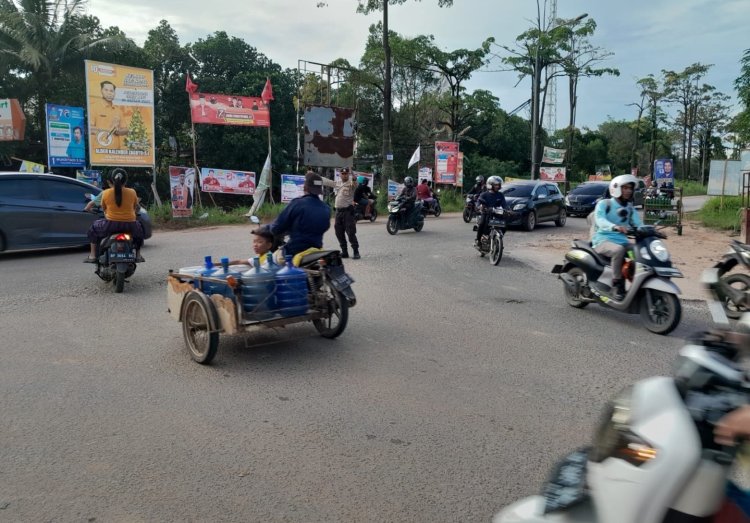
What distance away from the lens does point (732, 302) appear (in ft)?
25.5

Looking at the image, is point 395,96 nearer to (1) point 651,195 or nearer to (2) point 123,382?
(1) point 651,195

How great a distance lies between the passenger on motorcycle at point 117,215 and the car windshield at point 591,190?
20912mm

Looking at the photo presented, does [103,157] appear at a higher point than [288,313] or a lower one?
higher

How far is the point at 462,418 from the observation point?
166 inches

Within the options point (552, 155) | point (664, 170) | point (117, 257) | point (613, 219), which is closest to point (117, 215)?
point (117, 257)

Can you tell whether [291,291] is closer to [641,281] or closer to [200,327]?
[200,327]

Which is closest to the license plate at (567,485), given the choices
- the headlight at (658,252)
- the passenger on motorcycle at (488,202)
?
the headlight at (658,252)

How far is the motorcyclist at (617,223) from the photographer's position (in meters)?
7.22

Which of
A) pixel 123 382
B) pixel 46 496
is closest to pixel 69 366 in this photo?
pixel 123 382

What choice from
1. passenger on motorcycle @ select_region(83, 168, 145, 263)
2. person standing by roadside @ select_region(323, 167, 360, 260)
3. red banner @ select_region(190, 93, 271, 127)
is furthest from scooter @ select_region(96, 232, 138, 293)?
red banner @ select_region(190, 93, 271, 127)

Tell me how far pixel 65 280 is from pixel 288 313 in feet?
16.8

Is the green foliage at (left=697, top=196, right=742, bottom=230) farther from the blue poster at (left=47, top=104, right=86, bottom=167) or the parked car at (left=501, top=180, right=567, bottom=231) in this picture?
the blue poster at (left=47, top=104, right=86, bottom=167)

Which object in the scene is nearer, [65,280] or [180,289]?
[180,289]

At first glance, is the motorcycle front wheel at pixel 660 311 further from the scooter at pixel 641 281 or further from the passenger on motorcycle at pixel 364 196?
the passenger on motorcycle at pixel 364 196
